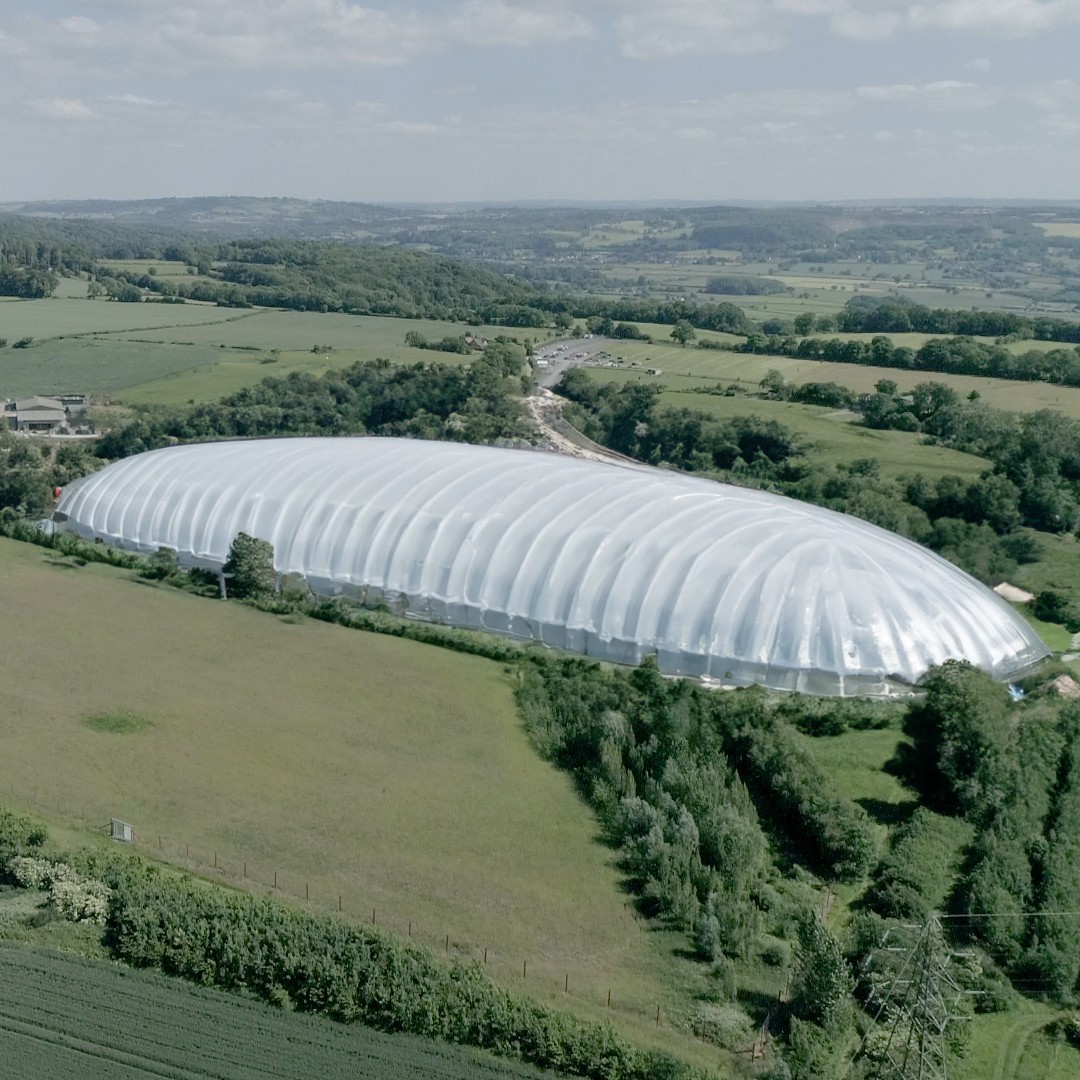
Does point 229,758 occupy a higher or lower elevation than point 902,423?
lower

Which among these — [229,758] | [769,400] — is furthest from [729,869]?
[769,400]

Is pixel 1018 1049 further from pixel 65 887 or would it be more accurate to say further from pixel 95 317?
pixel 95 317

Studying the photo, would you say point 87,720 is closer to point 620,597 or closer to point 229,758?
point 229,758

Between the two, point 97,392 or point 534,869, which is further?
point 97,392

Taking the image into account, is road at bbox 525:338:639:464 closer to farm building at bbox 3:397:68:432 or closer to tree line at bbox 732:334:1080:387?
tree line at bbox 732:334:1080:387

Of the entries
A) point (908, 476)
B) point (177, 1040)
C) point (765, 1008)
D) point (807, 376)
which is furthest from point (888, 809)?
point (807, 376)

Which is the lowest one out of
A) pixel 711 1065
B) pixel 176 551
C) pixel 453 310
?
pixel 711 1065
